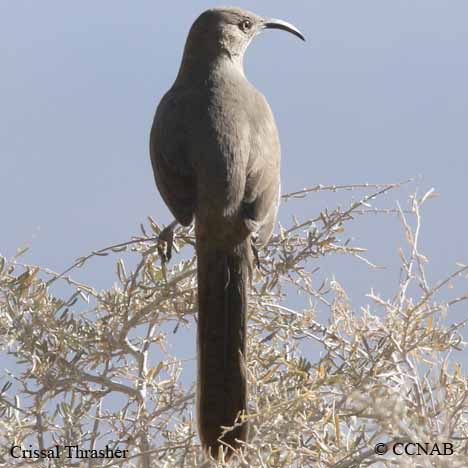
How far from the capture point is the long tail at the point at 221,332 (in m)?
4.71

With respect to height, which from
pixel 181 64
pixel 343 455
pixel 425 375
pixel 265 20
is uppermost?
pixel 265 20

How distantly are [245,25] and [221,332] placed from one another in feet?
6.84

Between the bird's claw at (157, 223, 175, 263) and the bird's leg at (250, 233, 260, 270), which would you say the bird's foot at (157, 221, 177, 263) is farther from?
the bird's leg at (250, 233, 260, 270)

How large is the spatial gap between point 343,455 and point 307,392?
0.77 ft

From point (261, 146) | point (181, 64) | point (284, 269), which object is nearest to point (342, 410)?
point (284, 269)

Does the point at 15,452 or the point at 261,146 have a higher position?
the point at 261,146

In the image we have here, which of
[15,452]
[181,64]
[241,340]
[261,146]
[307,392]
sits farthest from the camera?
[181,64]

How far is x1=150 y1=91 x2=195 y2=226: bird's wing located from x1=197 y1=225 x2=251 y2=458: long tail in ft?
0.61

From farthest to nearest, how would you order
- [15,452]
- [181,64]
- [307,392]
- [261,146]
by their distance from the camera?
[181,64], [261,146], [15,452], [307,392]

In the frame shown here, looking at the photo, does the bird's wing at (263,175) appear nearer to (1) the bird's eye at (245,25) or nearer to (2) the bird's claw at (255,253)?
(2) the bird's claw at (255,253)

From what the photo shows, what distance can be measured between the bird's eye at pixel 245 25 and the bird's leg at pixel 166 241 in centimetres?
158

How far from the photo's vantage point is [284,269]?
470 centimetres

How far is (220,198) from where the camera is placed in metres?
4.96

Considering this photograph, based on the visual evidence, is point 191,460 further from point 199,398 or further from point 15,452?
point 15,452
